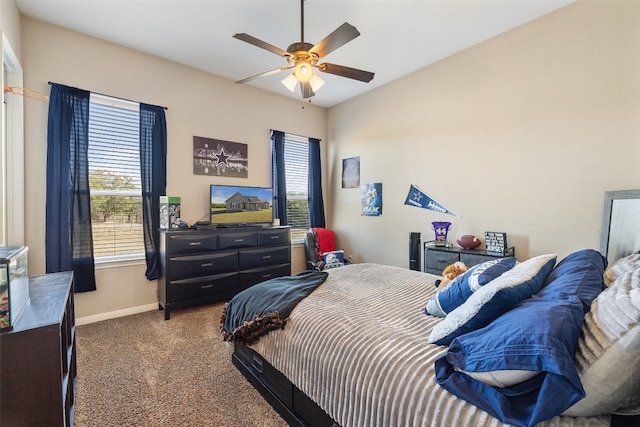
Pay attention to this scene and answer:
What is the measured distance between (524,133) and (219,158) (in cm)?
364

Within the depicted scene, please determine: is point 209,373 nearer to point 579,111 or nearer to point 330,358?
point 330,358

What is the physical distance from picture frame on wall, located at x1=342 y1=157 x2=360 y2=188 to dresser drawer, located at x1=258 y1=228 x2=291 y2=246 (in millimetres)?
1434

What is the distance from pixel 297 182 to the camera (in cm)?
484

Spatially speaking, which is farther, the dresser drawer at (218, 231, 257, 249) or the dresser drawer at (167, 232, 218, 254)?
the dresser drawer at (218, 231, 257, 249)

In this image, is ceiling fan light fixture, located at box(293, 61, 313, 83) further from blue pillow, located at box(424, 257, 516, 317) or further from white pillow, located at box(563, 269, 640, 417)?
white pillow, located at box(563, 269, 640, 417)

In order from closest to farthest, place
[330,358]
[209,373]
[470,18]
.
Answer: [330,358] < [209,373] < [470,18]

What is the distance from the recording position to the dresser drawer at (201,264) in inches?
121

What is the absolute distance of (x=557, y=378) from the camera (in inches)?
29.8

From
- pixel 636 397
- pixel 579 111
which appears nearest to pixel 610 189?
pixel 579 111

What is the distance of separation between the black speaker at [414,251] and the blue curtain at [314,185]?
1.83m

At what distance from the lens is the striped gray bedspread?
3.19ft

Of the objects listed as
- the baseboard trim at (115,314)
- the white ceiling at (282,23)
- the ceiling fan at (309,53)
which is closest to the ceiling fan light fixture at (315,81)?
the ceiling fan at (309,53)

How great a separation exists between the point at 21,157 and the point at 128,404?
8.28 ft

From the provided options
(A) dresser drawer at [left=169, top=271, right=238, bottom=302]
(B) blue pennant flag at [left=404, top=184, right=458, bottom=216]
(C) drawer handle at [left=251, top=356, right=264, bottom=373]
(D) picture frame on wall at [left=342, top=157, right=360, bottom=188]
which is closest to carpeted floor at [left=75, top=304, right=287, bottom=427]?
(C) drawer handle at [left=251, top=356, right=264, bottom=373]
